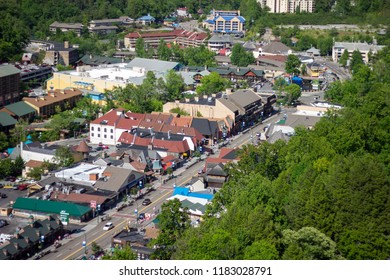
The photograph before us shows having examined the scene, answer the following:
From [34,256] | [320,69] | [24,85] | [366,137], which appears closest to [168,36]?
[320,69]

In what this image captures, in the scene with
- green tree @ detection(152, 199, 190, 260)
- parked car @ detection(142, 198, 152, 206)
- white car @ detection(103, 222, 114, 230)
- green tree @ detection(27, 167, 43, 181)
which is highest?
green tree @ detection(152, 199, 190, 260)

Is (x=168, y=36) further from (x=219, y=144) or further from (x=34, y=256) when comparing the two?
(x=34, y=256)

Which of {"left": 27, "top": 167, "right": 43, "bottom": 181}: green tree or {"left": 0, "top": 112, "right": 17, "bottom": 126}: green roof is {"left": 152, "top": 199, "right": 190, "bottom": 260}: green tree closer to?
{"left": 27, "top": 167, "right": 43, "bottom": 181}: green tree

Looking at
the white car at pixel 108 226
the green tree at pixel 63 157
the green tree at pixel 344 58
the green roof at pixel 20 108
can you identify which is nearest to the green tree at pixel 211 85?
the green roof at pixel 20 108

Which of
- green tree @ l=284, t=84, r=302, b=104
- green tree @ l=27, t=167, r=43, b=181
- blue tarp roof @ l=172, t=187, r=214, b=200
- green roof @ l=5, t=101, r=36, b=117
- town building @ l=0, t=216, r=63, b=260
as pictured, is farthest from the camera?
green tree @ l=284, t=84, r=302, b=104

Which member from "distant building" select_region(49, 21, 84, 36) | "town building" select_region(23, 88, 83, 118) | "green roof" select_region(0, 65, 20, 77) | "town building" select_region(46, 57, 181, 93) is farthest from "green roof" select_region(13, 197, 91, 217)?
"distant building" select_region(49, 21, 84, 36)

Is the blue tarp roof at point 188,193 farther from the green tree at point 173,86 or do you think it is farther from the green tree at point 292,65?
the green tree at point 292,65

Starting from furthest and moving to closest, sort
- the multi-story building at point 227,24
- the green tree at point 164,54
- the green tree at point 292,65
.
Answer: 1. the multi-story building at point 227,24
2. the green tree at point 164,54
3. the green tree at point 292,65
